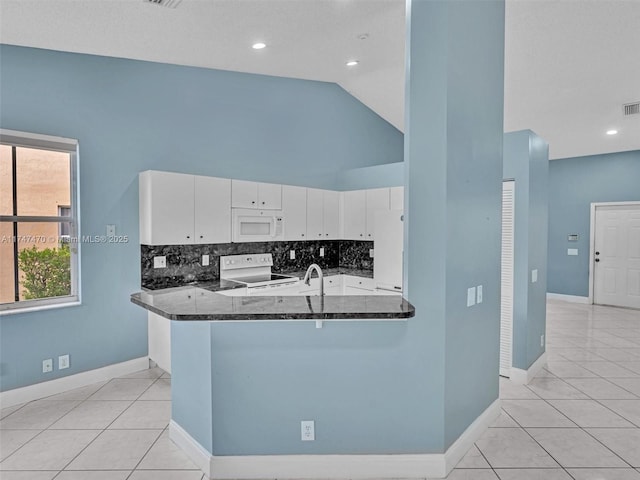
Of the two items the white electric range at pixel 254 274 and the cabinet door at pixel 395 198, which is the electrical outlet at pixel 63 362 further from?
the cabinet door at pixel 395 198

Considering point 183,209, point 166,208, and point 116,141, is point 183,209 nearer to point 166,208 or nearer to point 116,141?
point 166,208

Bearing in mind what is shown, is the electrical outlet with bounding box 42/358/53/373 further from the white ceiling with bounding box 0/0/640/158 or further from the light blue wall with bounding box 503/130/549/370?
the light blue wall with bounding box 503/130/549/370

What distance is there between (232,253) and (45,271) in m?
1.93

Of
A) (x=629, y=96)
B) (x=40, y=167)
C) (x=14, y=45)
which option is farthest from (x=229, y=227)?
(x=629, y=96)

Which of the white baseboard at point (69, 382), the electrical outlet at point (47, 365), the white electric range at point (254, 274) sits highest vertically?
the white electric range at point (254, 274)

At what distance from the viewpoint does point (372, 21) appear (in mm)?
3688

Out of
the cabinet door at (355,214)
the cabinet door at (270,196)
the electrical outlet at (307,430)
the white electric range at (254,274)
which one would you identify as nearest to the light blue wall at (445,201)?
the electrical outlet at (307,430)

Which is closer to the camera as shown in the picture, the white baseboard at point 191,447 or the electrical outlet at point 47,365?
the white baseboard at point 191,447

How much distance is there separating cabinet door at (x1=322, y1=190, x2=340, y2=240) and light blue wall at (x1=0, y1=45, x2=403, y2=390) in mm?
690

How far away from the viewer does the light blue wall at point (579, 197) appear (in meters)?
7.20

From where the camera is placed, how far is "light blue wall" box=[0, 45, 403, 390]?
3506 mm

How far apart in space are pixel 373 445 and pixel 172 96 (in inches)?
155

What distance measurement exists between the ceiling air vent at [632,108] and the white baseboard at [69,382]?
6.54m

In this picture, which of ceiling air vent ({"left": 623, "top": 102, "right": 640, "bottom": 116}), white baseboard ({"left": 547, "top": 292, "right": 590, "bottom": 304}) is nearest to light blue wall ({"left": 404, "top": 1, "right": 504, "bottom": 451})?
ceiling air vent ({"left": 623, "top": 102, "right": 640, "bottom": 116})
